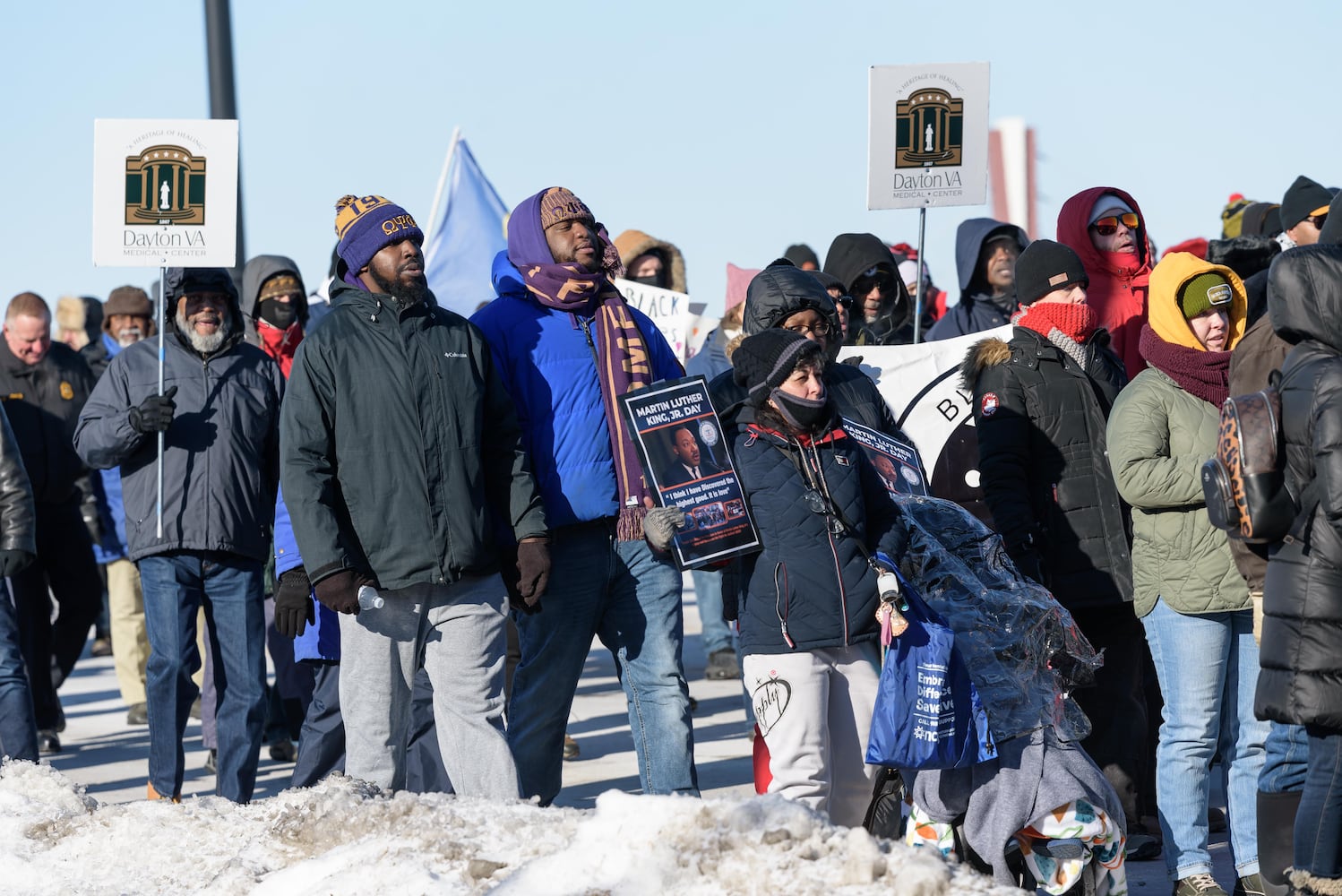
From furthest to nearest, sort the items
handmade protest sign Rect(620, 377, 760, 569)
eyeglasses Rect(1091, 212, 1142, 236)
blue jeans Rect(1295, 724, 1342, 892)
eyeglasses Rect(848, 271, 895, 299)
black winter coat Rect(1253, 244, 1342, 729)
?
eyeglasses Rect(848, 271, 895, 299) → eyeglasses Rect(1091, 212, 1142, 236) → handmade protest sign Rect(620, 377, 760, 569) → blue jeans Rect(1295, 724, 1342, 892) → black winter coat Rect(1253, 244, 1342, 729)

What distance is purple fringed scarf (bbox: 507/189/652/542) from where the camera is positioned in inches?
241

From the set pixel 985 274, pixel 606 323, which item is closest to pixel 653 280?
pixel 985 274

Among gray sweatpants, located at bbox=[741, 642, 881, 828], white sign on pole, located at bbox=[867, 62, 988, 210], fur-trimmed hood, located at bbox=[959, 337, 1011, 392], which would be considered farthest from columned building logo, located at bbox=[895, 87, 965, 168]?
gray sweatpants, located at bbox=[741, 642, 881, 828]

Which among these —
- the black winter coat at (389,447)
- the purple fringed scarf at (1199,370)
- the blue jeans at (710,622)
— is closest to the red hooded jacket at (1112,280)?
the purple fringed scarf at (1199,370)

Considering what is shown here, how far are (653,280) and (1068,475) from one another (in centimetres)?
560

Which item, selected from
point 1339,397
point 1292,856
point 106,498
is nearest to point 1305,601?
point 1339,397

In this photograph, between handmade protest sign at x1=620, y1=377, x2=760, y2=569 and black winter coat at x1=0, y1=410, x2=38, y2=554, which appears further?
black winter coat at x1=0, y1=410, x2=38, y2=554

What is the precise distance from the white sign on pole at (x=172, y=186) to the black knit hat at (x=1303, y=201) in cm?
476

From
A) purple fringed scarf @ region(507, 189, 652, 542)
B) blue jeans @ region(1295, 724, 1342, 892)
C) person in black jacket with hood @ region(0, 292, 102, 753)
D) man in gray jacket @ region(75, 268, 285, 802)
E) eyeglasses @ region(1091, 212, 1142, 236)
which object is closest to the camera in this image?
blue jeans @ region(1295, 724, 1342, 892)

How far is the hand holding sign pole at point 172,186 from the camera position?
27.3 ft

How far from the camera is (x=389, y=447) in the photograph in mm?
5688

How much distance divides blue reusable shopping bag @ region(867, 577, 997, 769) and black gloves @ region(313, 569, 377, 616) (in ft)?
5.25

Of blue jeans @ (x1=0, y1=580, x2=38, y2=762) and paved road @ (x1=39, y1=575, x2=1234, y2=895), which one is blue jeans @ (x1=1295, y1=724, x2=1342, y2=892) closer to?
paved road @ (x1=39, y1=575, x2=1234, y2=895)

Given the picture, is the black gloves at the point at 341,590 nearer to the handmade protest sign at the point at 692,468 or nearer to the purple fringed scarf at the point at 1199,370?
the handmade protest sign at the point at 692,468
